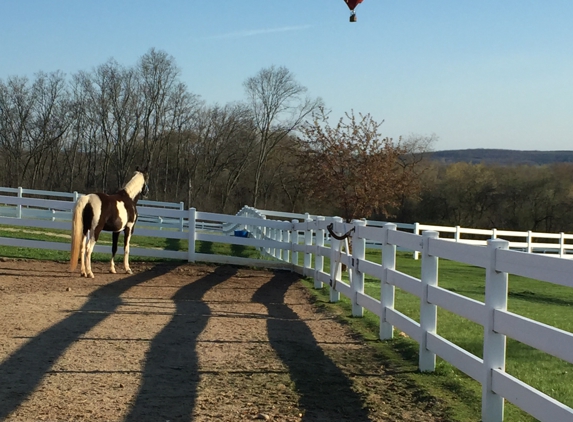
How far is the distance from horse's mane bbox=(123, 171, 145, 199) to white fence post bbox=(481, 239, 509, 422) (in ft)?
32.7

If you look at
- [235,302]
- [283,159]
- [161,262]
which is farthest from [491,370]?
[283,159]

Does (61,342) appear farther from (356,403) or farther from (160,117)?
(160,117)

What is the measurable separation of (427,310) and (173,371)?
2287 mm

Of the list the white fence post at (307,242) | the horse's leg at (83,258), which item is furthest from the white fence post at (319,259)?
the horse's leg at (83,258)

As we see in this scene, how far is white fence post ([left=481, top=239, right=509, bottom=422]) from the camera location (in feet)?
14.7

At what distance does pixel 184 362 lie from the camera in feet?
19.7

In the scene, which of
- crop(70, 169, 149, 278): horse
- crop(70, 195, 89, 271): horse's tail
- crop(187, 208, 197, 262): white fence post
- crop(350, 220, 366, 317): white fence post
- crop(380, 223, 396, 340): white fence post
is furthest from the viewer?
crop(187, 208, 197, 262): white fence post

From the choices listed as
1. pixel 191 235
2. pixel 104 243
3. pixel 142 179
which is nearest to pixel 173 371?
pixel 142 179

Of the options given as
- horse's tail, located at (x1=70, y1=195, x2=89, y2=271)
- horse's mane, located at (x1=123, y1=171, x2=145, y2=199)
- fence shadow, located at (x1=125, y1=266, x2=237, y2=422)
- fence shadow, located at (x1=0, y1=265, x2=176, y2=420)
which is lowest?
fence shadow, located at (x1=125, y1=266, x2=237, y2=422)

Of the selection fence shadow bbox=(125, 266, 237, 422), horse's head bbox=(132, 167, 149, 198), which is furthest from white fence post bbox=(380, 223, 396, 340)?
horse's head bbox=(132, 167, 149, 198)

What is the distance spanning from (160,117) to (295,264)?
4935 cm

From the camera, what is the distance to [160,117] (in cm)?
6147

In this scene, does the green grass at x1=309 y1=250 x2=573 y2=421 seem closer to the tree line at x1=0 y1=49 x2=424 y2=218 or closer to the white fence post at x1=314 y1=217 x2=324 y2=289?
the white fence post at x1=314 y1=217 x2=324 y2=289

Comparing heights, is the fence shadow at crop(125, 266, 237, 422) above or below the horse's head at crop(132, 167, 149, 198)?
below
